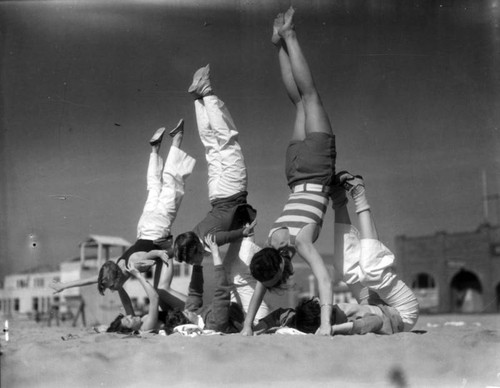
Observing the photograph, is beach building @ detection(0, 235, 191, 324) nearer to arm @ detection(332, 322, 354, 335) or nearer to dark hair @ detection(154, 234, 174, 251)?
dark hair @ detection(154, 234, 174, 251)

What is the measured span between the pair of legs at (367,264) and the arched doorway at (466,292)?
22.5 meters

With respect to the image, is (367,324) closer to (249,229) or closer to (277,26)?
(249,229)

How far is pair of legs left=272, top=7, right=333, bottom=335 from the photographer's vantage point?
12.2 feet

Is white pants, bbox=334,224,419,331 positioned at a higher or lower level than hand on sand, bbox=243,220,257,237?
lower

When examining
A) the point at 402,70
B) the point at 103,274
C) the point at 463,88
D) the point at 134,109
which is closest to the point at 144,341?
the point at 103,274

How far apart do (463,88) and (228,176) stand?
6.32ft

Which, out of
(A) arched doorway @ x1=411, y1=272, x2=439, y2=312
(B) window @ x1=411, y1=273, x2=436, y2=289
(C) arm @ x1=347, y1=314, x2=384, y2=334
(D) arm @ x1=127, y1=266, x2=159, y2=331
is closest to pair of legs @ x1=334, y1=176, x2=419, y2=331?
(C) arm @ x1=347, y1=314, x2=384, y2=334

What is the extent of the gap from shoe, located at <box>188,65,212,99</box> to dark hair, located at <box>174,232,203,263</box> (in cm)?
100

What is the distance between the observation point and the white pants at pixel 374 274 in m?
3.74

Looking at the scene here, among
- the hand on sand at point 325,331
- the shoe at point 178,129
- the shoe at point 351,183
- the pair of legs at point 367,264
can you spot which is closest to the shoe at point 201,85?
the shoe at point 178,129

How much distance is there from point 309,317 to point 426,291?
76.7 ft

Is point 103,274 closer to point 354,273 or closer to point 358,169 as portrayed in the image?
point 354,273

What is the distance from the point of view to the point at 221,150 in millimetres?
4195

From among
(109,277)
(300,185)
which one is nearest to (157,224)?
(109,277)
